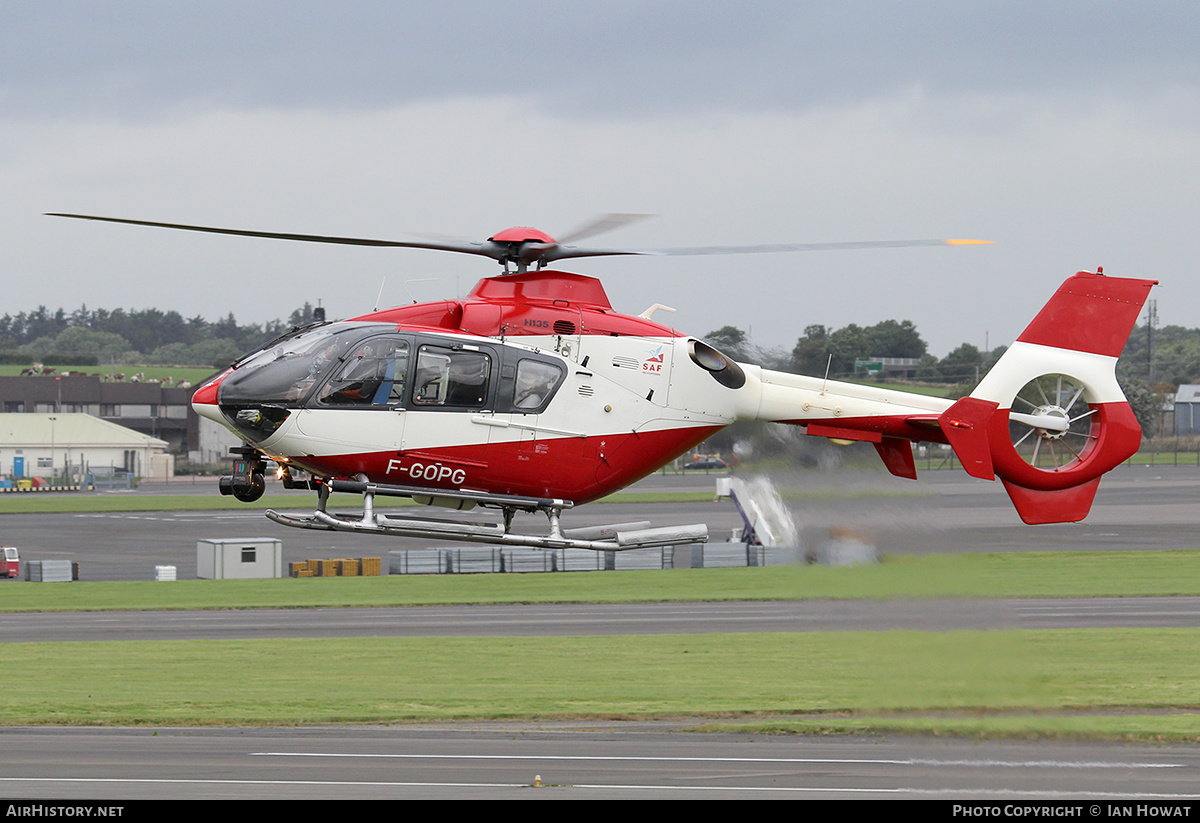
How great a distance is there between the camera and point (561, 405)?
60.8ft

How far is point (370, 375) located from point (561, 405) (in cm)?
290

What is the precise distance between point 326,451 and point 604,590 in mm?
49481

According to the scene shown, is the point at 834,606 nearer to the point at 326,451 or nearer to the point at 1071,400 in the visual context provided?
the point at 1071,400

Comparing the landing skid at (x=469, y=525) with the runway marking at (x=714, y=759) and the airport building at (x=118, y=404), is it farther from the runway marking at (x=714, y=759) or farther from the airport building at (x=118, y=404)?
the airport building at (x=118, y=404)

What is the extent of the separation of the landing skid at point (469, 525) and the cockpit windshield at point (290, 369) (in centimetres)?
157

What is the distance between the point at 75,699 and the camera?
40.9 metres

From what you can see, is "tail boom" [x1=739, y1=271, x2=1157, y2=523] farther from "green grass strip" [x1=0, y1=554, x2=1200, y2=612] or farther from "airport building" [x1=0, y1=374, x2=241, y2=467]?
"airport building" [x1=0, y1=374, x2=241, y2=467]

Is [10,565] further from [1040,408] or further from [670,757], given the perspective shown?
[1040,408]

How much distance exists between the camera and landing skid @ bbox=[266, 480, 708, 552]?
687 inches

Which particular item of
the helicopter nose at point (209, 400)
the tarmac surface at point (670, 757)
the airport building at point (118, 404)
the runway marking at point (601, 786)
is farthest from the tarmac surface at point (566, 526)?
the airport building at point (118, 404)

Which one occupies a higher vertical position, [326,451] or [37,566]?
[326,451]

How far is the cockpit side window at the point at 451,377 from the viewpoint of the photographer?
17.8 metres

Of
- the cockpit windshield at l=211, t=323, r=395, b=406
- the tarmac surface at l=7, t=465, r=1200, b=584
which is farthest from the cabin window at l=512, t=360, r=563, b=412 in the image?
the tarmac surface at l=7, t=465, r=1200, b=584
